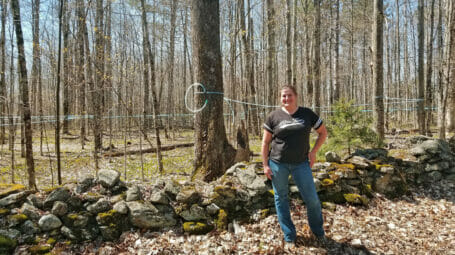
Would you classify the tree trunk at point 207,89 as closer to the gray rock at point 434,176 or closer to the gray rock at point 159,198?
the gray rock at point 159,198

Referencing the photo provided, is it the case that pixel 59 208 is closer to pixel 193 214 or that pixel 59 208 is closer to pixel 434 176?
pixel 193 214

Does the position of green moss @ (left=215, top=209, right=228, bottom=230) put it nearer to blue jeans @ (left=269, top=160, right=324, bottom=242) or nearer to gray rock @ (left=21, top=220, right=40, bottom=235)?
blue jeans @ (left=269, top=160, right=324, bottom=242)

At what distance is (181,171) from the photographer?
267 inches

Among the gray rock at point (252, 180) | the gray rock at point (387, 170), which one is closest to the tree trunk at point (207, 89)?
the gray rock at point (252, 180)

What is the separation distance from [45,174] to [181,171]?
365 centimetres

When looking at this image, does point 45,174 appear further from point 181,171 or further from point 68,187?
point 68,187

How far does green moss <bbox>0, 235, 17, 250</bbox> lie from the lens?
2.48 metres

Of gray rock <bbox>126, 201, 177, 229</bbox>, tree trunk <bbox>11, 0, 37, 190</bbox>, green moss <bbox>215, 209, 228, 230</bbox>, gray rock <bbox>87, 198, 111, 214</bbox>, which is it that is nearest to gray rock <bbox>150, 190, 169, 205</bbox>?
gray rock <bbox>126, 201, 177, 229</bbox>

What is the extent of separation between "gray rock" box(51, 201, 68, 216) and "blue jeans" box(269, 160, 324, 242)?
2.41m

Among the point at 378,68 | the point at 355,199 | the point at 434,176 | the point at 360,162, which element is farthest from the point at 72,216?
the point at 378,68

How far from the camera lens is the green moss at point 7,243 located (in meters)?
2.48

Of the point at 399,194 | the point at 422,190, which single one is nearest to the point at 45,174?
the point at 399,194

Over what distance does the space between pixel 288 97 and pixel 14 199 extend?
3.33 metres

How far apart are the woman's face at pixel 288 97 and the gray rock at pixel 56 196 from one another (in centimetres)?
278
